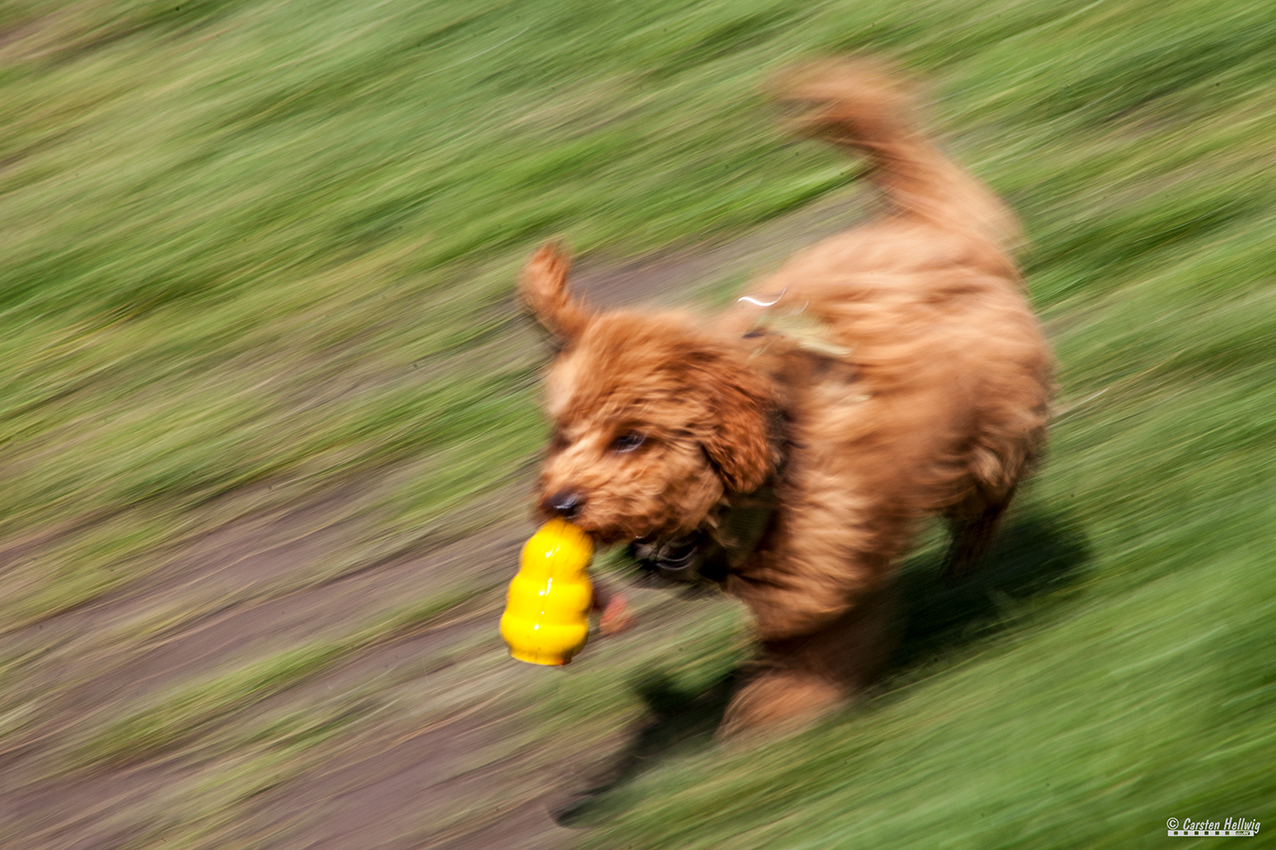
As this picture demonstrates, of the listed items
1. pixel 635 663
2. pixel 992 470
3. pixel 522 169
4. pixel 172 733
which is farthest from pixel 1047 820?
pixel 522 169

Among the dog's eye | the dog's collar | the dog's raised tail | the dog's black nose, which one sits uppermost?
the dog's raised tail

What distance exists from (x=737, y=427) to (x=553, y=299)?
564 millimetres

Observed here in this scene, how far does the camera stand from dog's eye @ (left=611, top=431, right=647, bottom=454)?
2.79 meters

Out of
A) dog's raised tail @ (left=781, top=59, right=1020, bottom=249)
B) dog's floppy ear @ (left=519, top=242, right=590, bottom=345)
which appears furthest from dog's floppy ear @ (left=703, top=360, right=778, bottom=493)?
dog's raised tail @ (left=781, top=59, right=1020, bottom=249)

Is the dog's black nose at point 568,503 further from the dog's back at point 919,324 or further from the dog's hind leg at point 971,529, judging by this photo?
the dog's hind leg at point 971,529

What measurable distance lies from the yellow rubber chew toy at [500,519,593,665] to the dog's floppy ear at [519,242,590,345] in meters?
0.49

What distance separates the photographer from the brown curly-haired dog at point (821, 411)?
280 centimetres

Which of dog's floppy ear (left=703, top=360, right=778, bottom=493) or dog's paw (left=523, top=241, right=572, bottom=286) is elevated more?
dog's paw (left=523, top=241, right=572, bottom=286)

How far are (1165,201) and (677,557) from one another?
3.07 metres

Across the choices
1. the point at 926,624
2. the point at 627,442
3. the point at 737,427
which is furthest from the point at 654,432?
the point at 926,624

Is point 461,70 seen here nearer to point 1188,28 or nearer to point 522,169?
point 522,169

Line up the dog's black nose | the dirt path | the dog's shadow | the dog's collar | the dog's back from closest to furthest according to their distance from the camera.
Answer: the dog's black nose, the dog's collar, the dog's back, the dog's shadow, the dirt path

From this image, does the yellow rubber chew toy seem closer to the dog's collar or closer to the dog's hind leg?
the dog's collar

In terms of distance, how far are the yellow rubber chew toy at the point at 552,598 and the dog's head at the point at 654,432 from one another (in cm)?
6
